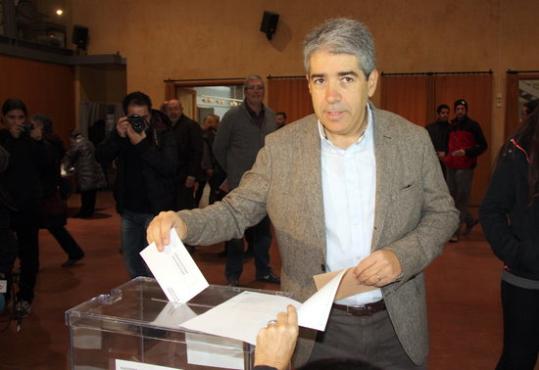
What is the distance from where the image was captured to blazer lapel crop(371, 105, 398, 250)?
1496 millimetres

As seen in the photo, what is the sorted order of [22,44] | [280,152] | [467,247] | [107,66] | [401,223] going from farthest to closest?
[107,66], [22,44], [467,247], [280,152], [401,223]

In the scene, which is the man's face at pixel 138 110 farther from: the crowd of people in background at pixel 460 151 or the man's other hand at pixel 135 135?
the crowd of people in background at pixel 460 151

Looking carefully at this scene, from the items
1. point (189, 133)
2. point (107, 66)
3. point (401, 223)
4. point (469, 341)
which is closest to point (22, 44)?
point (107, 66)

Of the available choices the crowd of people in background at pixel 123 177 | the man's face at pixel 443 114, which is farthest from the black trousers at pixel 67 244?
the man's face at pixel 443 114

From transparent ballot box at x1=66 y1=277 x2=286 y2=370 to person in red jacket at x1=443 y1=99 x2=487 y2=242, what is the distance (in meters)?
5.82

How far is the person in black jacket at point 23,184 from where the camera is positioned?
369 cm

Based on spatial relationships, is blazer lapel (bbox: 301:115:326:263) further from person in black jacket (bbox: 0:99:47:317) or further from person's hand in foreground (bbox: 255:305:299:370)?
person in black jacket (bbox: 0:99:47:317)

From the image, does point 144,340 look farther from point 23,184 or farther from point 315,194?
point 23,184

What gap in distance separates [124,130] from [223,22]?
824cm

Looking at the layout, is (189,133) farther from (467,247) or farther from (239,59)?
(239,59)

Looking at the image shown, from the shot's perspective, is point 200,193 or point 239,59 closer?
point 200,193

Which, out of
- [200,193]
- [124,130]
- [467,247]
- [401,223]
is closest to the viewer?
[401,223]

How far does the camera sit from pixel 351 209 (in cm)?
154

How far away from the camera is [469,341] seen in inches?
134
